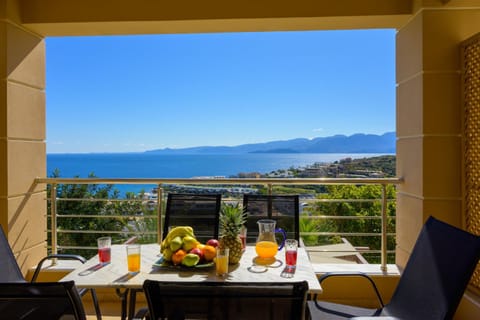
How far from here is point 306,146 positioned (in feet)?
53.6

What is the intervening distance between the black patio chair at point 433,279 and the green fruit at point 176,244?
0.84 metres

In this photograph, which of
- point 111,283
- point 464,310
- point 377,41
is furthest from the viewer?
point 377,41

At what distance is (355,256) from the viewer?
4.61 meters

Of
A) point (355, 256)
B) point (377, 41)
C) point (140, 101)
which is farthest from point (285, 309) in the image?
point (140, 101)

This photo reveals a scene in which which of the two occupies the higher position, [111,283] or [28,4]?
[28,4]

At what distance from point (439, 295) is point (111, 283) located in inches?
61.6

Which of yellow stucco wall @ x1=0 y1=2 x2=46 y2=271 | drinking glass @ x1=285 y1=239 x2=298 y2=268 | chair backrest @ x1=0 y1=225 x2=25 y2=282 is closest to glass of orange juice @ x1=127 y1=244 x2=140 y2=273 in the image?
drinking glass @ x1=285 y1=239 x2=298 y2=268

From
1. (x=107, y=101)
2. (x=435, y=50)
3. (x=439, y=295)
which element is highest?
(x=107, y=101)

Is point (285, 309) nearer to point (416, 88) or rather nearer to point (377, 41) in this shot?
point (416, 88)

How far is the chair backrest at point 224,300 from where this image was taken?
39.0 inches

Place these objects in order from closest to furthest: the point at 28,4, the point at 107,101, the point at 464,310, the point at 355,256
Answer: the point at 464,310
the point at 28,4
the point at 355,256
the point at 107,101

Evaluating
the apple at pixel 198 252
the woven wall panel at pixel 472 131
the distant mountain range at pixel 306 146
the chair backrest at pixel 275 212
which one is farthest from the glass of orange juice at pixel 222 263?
the distant mountain range at pixel 306 146

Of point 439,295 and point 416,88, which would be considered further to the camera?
point 416,88

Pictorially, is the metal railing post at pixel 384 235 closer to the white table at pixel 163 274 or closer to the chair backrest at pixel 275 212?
the chair backrest at pixel 275 212
